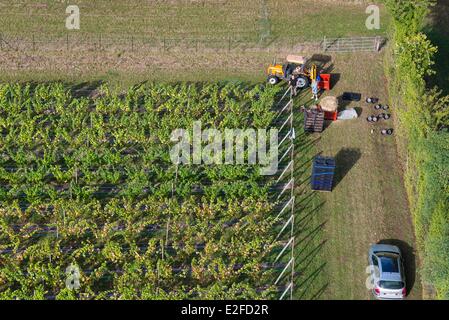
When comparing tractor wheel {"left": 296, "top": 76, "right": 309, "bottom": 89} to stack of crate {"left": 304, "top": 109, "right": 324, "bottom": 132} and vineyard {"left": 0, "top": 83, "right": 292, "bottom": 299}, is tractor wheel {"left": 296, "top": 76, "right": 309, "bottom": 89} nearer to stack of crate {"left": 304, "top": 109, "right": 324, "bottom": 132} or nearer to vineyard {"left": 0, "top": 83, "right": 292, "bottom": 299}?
vineyard {"left": 0, "top": 83, "right": 292, "bottom": 299}

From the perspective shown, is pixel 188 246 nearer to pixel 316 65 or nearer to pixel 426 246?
pixel 426 246

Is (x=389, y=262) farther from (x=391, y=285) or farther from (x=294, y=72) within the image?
(x=294, y=72)

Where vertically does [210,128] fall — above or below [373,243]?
above

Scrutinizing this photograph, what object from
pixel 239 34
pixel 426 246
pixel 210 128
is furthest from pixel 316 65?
pixel 426 246

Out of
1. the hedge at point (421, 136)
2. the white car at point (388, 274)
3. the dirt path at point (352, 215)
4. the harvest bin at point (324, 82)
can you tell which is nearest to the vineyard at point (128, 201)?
the dirt path at point (352, 215)

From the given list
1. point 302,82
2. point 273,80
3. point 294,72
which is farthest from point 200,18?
point 302,82

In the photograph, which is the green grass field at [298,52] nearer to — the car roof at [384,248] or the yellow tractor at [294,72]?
the car roof at [384,248]

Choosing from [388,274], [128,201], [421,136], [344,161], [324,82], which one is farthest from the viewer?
[324,82]
